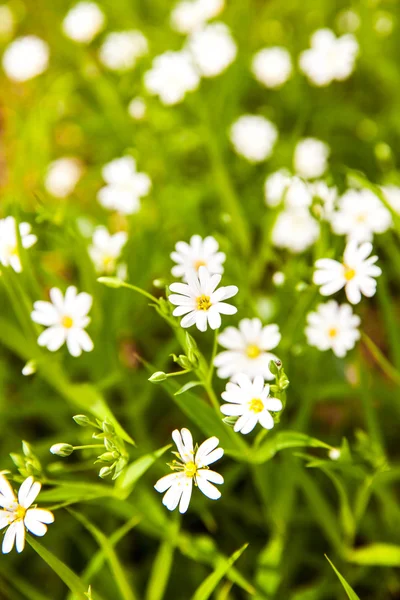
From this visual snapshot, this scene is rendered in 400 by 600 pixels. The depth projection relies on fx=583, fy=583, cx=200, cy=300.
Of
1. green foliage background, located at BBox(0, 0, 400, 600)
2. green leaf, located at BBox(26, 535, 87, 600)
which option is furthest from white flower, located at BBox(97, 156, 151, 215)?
green leaf, located at BBox(26, 535, 87, 600)

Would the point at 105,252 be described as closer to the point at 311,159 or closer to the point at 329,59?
the point at 311,159

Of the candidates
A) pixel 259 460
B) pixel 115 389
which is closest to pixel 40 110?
pixel 115 389

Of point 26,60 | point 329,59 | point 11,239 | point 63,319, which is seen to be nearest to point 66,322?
point 63,319

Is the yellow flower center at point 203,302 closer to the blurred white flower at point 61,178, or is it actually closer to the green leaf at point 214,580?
the green leaf at point 214,580

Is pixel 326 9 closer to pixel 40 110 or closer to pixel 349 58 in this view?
pixel 349 58

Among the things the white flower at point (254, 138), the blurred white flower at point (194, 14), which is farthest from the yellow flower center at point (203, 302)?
the blurred white flower at point (194, 14)
